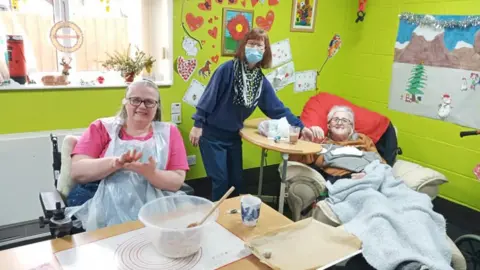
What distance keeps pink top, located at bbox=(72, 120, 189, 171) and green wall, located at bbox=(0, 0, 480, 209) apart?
3.30 feet

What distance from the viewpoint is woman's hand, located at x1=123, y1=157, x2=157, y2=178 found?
4.85 ft

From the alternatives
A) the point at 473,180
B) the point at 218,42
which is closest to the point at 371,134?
the point at 473,180

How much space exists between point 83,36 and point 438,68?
2707 mm

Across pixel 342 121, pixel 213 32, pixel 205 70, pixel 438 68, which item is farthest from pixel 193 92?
pixel 438 68

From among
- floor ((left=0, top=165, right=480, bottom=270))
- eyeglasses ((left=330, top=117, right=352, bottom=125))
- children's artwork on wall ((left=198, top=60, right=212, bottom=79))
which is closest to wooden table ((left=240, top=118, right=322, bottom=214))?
eyeglasses ((left=330, top=117, right=352, bottom=125))

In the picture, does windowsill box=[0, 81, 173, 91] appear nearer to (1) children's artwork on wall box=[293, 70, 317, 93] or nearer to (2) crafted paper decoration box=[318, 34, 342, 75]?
(1) children's artwork on wall box=[293, 70, 317, 93]

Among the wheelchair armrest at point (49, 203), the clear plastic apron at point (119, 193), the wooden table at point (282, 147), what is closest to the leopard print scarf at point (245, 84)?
the wooden table at point (282, 147)

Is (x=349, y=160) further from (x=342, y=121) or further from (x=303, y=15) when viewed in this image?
(x=303, y=15)

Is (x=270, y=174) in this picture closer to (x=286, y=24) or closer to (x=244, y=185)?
(x=244, y=185)

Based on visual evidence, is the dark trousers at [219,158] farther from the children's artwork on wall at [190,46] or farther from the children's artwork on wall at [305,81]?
the children's artwork on wall at [305,81]

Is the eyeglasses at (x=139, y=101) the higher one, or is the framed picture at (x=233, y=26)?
the framed picture at (x=233, y=26)

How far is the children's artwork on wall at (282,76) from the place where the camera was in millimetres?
3424

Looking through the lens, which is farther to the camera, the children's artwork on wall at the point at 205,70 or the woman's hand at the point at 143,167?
the children's artwork on wall at the point at 205,70

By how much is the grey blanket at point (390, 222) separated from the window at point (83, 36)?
158 cm
